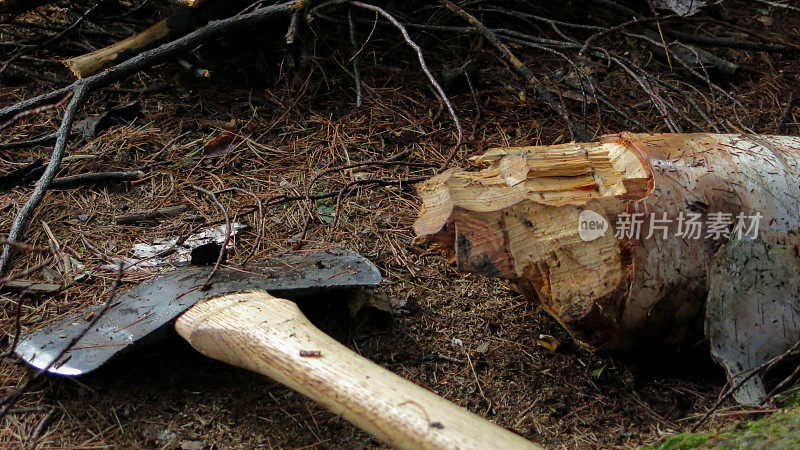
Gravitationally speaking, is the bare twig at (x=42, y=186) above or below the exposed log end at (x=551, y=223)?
above

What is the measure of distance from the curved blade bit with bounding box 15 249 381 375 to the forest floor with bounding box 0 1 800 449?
0.15 m

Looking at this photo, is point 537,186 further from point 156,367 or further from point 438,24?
point 438,24

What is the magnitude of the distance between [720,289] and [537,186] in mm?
770

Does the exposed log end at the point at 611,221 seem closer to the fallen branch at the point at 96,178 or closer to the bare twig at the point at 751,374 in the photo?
the bare twig at the point at 751,374

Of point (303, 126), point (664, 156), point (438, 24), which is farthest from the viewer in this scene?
point (438, 24)

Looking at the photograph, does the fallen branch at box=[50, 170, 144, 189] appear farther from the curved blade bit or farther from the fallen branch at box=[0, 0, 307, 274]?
the curved blade bit

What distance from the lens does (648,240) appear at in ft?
7.70

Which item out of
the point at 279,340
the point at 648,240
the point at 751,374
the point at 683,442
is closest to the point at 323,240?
the point at 279,340

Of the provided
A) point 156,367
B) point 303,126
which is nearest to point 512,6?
point 303,126

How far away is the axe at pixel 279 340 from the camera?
189 centimetres

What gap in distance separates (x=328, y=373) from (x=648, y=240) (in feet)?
4.07

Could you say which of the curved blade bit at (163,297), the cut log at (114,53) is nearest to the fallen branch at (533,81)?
the curved blade bit at (163,297)

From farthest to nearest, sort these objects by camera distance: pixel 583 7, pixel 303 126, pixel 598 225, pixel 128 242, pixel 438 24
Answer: pixel 583 7 → pixel 438 24 → pixel 303 126 → pixel 128 242 → pixel 598 225

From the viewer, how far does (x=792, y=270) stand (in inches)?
95.4
